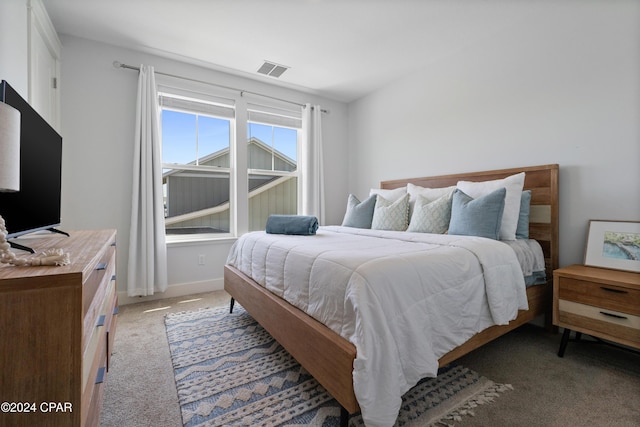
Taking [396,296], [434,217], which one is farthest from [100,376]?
[434,217]

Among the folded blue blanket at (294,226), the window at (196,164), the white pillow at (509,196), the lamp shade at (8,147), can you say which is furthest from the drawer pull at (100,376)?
the white pillow at (509,196)

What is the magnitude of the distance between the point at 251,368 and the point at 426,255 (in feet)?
4.02

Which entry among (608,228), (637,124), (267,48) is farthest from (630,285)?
(267,48)

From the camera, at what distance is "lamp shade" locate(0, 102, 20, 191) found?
2.77 ft

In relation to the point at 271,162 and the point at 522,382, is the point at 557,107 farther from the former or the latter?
the point at 271,162

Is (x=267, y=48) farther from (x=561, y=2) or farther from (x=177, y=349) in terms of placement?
(x=177, y=349)

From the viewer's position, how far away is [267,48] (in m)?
2.88

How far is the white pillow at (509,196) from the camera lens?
6.89ft

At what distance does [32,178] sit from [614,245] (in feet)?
11.2

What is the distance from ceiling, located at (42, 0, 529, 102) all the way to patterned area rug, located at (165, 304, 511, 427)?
8.52 ft

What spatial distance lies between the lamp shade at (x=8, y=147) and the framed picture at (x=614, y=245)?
10.1 feet

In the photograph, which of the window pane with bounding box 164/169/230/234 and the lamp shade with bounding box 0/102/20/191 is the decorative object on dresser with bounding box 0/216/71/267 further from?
the window pane with bounding box 164/169/230/234

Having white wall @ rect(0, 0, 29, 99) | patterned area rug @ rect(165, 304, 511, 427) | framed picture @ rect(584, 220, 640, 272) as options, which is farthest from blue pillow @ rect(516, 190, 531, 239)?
white wall @ rect(0, 0, 29, 99)

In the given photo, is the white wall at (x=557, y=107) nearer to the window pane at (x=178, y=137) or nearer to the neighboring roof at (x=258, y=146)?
the neighboring roof at (x=258, y=146)
